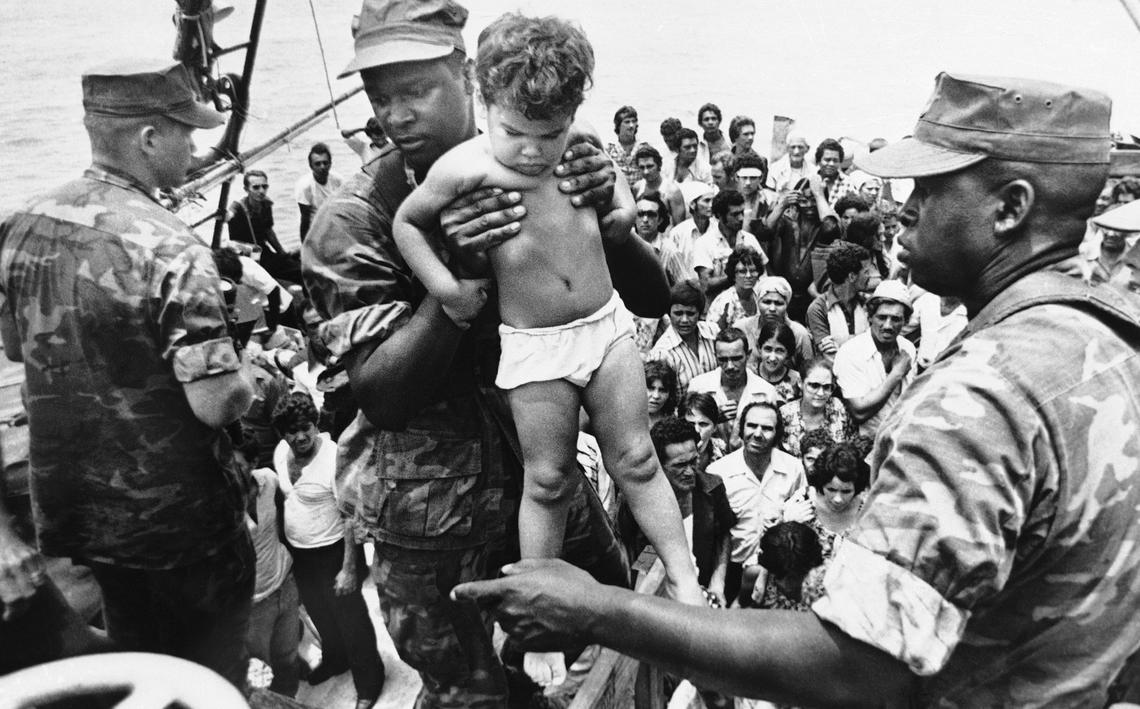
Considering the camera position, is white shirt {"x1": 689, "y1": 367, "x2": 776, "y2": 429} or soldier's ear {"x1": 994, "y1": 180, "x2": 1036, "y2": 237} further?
white shirt {"x1": 689, "y1": 367, "x2": 776, "y2": 429}

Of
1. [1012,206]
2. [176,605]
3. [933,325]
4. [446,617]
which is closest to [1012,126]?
[1012,206]

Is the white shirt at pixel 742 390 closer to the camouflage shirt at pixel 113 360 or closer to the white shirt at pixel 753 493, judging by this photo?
the white shirt at pixel 753 493

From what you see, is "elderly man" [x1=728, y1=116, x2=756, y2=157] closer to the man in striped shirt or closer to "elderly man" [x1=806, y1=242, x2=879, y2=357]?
"elderly man" [x1=806, y1=242, x2=879, y2=357]

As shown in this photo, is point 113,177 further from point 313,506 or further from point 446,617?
point 313,506

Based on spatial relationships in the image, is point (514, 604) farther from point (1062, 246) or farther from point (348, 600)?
point (348, 600)

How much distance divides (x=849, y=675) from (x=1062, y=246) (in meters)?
0.82

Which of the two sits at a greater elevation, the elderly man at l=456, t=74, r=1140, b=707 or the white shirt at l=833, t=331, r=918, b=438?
the elderly man at l=456, t=74, r=1140, b=707

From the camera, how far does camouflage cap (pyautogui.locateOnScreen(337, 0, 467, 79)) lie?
230cm

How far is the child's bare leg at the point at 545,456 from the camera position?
232 centimetres

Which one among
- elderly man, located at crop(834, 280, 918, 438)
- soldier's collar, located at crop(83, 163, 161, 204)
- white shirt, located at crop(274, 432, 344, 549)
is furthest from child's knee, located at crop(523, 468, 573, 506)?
elderly man, located at crop(834, 280, 918, 438)

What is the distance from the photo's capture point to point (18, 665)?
79.9 inches

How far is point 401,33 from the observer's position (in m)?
2.33

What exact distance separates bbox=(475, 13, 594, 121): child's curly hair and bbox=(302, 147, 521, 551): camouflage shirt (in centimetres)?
49

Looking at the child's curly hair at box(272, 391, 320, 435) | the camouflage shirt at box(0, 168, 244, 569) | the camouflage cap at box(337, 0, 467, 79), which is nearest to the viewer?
the camouflage cap at box(337, 0, 467, 79)
